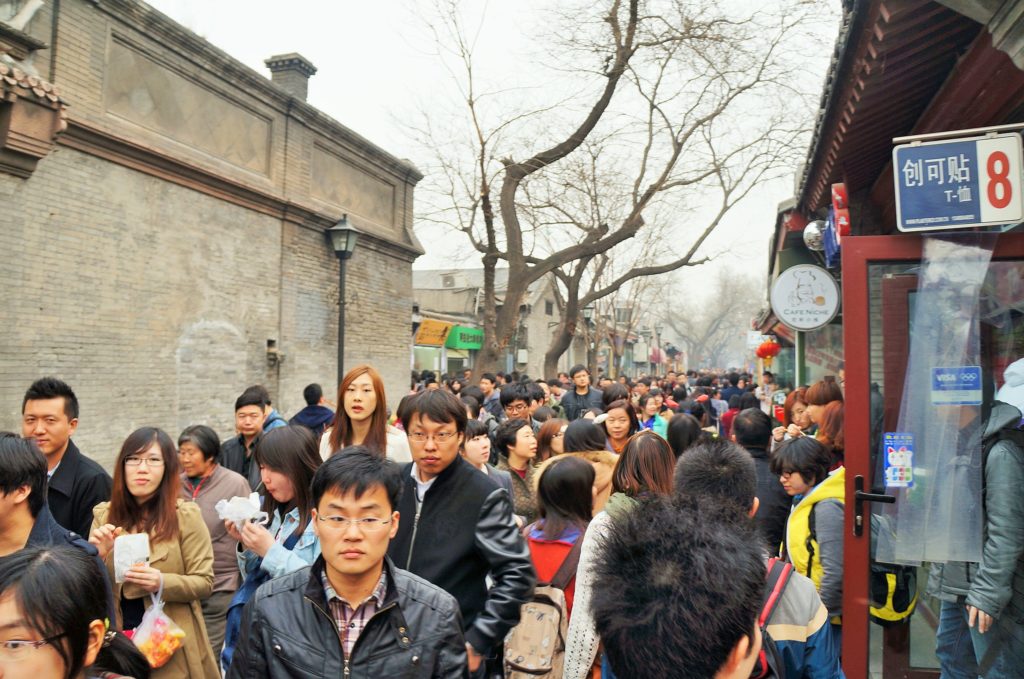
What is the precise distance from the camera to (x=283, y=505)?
3.33 meters

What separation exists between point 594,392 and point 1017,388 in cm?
618

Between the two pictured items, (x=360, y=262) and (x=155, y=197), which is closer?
(x=155, y=197)

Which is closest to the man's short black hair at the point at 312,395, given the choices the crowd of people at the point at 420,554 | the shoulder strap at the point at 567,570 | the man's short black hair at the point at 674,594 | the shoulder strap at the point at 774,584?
the crowd of people at the point at 420,554

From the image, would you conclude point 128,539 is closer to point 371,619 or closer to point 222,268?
point 371,619

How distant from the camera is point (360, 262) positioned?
15.0 metres

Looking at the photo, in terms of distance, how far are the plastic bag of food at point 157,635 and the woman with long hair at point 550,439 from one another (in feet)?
9.88

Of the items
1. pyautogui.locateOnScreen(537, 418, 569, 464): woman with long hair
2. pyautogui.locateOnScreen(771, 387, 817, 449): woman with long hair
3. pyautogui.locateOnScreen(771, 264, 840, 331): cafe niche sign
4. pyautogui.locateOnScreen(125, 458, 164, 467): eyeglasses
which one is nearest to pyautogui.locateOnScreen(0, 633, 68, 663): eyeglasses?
pyautogui.locateOnScreen(125, 458, 164, 467): eyeglasses

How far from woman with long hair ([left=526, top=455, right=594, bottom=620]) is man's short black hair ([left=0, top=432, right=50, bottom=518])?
2072 millimetres

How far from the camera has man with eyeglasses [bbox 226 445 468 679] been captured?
1.96 m

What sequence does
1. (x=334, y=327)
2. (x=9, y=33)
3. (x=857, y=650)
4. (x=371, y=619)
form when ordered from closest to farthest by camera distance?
(x=371, y=619) < (x=857, y=650) < (x=9, y=33) < (x=334, y=327)

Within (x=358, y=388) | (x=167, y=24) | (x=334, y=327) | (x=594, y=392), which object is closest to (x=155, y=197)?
(x=167, y=24)

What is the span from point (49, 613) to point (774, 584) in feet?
6.44

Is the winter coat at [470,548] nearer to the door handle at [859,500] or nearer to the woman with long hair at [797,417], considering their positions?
the door handle at [859,500]

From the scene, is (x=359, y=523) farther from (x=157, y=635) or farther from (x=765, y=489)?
(x=765, y=489)
